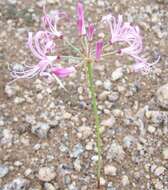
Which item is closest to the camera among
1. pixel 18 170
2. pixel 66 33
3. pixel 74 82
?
pixel 18 170

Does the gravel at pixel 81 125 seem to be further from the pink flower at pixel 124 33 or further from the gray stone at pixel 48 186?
the pink flower at pixel 124 33

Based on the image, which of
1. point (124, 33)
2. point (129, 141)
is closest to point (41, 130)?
point (129, 141)

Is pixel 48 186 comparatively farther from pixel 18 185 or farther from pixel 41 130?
pixel 41 130

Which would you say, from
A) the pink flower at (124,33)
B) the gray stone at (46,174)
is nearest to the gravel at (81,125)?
the gray stone at (46,174)

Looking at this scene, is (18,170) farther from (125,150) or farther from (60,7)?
(60,7)

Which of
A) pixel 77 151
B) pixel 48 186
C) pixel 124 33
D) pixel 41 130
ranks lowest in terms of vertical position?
pixel 48 186

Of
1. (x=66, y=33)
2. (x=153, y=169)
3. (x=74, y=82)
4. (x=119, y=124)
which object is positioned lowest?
(x=153, y=169)

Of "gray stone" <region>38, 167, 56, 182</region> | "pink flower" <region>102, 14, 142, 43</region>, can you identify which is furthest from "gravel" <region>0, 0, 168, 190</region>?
"pink flower" <region>102, 14, 142, 43</region>

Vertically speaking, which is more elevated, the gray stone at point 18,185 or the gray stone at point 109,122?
the gray stone at point 109,122

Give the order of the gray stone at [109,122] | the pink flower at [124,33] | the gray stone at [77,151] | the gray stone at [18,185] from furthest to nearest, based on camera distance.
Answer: the gray stone at [109,122], the gray stone at [77,151], the gray stone at [18,185], the pink flower at [124,33]

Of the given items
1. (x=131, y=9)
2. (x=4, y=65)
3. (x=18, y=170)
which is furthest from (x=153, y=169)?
(x=131, y=9)

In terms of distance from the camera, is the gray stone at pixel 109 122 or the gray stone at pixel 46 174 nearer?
the gray stone at pixel 46 174
